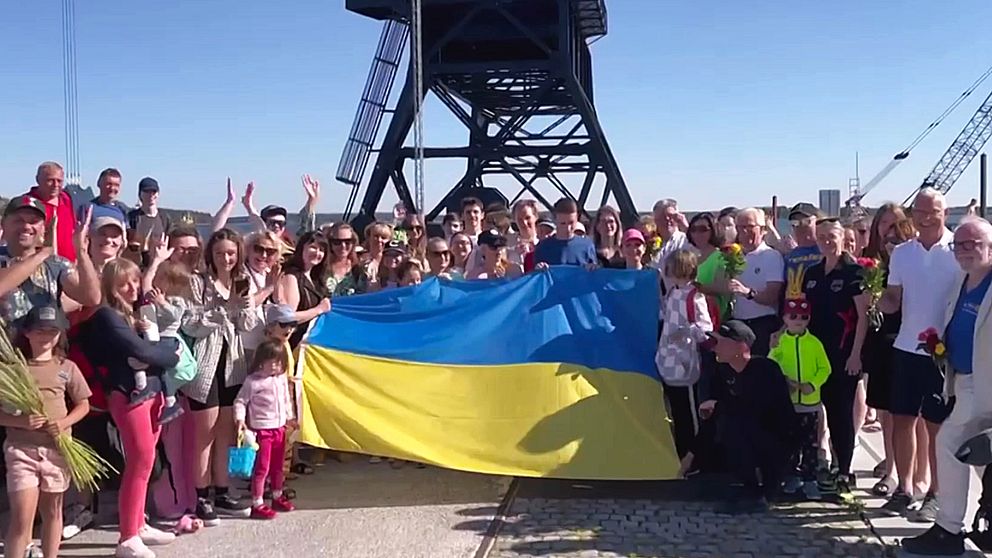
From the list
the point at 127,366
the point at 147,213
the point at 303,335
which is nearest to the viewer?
the point at 127,366

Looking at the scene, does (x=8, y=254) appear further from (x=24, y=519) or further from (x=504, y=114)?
(x=504, y=114)

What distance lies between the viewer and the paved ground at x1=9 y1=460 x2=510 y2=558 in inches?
207

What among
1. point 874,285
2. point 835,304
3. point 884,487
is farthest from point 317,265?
point 884,487

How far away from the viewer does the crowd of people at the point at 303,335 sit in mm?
4859

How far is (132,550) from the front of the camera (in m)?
5.05

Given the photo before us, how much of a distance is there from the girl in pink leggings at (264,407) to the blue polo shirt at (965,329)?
4296 mm

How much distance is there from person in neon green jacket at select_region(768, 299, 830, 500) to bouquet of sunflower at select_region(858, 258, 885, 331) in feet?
1.30

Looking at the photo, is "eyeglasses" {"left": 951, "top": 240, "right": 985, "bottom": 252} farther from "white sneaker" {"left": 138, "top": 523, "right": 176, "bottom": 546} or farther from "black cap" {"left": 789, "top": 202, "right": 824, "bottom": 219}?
"white sneaker" {"left": 138, "top": 523, "right": 176, "bottom": 546}

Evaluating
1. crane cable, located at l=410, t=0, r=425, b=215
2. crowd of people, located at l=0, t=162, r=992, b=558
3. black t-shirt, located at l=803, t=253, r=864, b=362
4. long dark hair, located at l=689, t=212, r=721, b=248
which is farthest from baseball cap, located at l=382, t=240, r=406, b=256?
crane cable, located at l=410, t=0, r=425, b=215

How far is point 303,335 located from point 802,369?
146 inches

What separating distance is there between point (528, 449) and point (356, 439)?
1.30 meters

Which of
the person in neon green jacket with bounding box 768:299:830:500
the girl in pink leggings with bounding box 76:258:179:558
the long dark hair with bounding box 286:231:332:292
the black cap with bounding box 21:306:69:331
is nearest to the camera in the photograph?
the black cap with bounding box 21:306:69:331

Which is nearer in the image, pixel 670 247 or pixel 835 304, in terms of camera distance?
pixel 835 304

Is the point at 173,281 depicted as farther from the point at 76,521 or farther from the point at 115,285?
the point at 76,521
